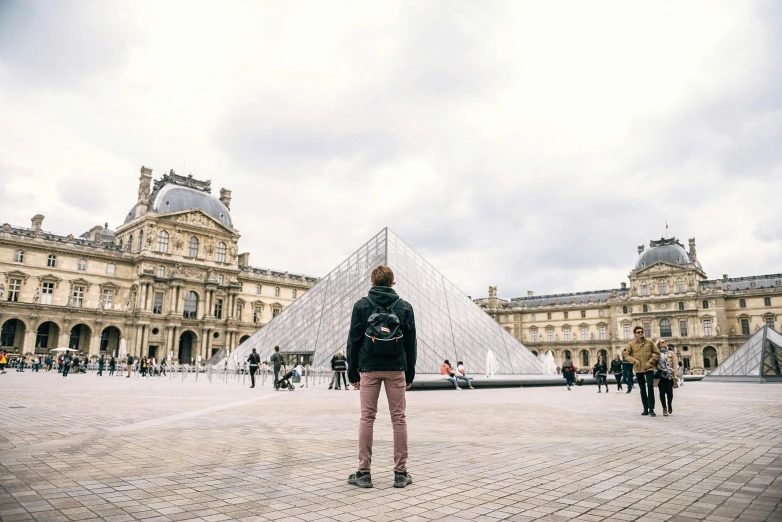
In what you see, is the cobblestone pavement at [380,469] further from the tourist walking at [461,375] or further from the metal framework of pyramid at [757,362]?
the metal framework of pyramid at [757,362]

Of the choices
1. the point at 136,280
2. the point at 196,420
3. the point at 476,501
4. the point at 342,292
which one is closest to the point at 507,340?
the point at 342,292

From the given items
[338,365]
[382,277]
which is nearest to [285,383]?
[338,365]

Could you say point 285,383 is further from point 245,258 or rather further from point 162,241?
point 245,258

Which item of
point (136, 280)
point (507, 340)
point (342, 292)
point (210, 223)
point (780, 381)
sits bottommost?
point (780, 381)

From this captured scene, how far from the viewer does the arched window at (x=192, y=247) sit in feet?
165

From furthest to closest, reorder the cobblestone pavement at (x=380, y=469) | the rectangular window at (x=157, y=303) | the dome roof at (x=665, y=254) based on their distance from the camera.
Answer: the dome roof at (x=665, y=254)
the rectangular window at (x=157, y=303)
the cobblestone pavement at (x=380, y=469)

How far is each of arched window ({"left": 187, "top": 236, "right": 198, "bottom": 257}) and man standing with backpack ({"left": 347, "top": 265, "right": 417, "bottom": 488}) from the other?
50185 mm

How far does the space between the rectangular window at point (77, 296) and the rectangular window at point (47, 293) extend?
159 cm

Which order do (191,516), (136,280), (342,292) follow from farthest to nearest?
(136,280)
(342,292)
(191,516)

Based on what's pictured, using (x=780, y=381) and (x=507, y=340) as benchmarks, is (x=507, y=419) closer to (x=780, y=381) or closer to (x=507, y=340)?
(x=507, y=340)

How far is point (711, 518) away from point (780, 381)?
2741 cm

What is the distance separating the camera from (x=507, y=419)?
7.56 meters

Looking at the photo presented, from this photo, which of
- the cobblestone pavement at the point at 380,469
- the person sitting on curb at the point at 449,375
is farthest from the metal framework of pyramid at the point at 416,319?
the cobblestone pavement at the point at 380,469

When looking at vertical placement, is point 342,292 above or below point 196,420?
above
